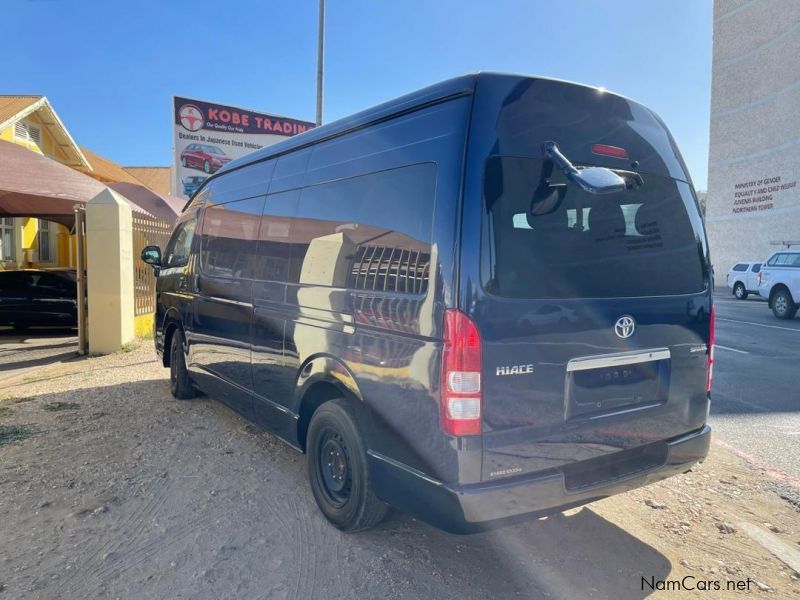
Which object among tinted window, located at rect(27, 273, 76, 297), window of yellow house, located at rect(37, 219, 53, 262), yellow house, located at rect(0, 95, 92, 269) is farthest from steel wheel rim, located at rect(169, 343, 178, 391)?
window of yellow house, located at rect(37, 219, 53, 262)

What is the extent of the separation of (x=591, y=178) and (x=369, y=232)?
1.16 meters

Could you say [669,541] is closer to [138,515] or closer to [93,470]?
[138,515]

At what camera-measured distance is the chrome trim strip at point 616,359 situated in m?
2.70

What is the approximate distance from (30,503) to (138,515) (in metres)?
0.83

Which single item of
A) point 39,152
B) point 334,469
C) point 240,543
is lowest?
point 240,543

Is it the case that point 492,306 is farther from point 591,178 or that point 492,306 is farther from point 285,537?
point 285,537

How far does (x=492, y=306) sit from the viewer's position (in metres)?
2.46

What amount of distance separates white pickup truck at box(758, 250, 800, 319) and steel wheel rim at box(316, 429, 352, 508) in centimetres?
1530

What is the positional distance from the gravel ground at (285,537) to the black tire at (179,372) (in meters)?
1.18

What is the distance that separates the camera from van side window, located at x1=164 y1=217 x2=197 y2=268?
5527mm

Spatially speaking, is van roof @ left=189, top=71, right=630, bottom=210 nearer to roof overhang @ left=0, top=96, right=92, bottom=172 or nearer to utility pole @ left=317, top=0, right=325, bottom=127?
utility pole @ left=317, top=0, right=325, bottom=127

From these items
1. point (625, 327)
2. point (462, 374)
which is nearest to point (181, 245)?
point (462, 374)

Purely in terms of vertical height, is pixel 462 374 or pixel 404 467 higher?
pixel 462 374

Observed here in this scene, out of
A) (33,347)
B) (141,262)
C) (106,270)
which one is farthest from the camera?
(33,347)
